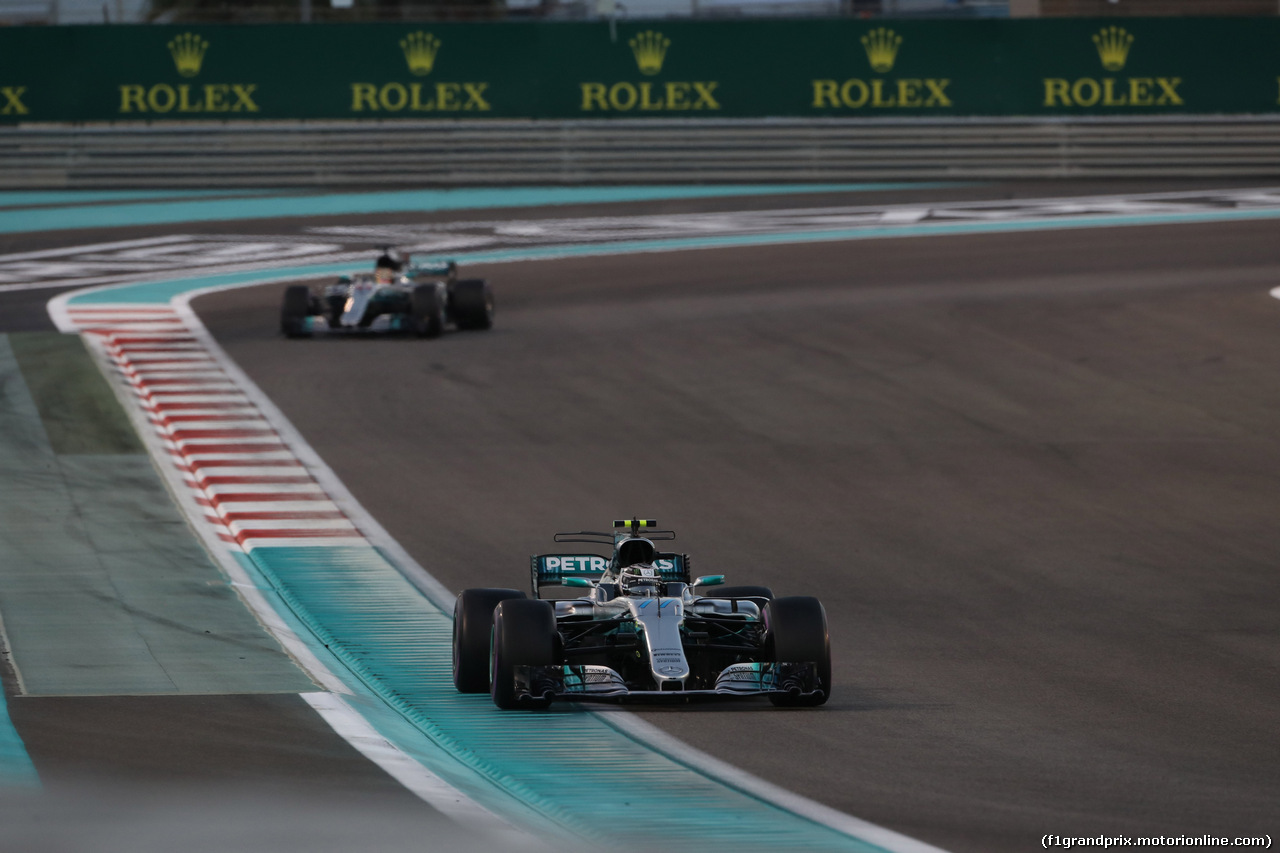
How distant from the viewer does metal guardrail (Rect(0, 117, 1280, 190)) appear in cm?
3394

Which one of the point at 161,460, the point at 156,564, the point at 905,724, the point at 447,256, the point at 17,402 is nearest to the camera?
the point at 905,724

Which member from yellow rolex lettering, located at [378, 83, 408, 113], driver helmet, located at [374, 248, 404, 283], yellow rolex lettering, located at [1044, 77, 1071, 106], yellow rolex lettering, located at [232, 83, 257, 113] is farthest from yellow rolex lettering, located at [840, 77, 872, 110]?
driver helmet, located at [374, 248, 404, 283]

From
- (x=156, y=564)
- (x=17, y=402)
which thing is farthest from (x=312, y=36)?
(x=156, y=564)

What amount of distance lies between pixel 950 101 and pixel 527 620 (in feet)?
85.9

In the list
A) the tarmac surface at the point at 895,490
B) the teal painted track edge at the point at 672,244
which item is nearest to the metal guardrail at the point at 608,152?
the teal painted track edge at the point at 672,244

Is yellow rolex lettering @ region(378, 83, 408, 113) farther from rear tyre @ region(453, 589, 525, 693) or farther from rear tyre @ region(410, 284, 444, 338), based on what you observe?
rear tyre @ region(453, 589, 525, 693)

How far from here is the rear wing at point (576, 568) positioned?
10.1 metres

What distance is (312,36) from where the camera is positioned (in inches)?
1342

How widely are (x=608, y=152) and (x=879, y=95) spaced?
490 cm

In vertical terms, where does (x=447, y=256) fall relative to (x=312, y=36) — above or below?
below

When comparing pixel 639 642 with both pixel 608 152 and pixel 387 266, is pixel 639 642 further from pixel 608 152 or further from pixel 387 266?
pixel 608 152

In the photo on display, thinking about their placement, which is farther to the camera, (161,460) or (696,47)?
(696,47)

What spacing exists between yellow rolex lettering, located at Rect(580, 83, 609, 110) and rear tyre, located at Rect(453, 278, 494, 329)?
12.4m

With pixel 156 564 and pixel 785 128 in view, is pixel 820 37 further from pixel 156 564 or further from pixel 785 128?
pixel 156 564
